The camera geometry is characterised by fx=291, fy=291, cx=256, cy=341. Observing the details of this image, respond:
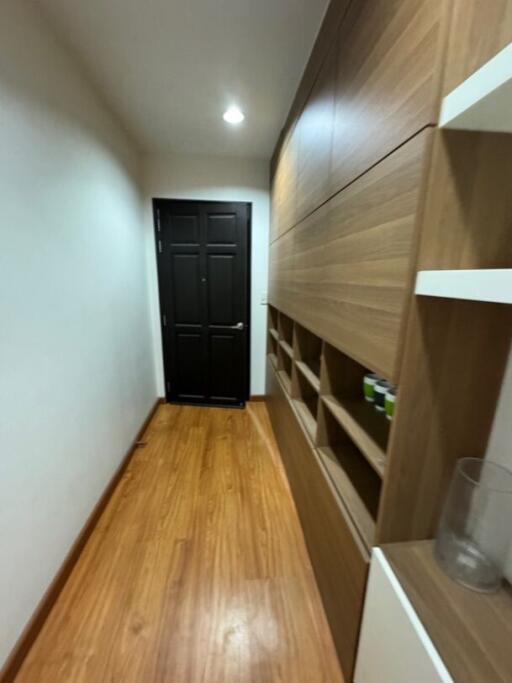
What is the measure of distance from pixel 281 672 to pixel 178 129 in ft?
10.5

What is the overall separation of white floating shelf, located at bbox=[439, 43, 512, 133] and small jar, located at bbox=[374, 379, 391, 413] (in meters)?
0.81

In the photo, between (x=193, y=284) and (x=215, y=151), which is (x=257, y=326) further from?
(x=215, y=151)

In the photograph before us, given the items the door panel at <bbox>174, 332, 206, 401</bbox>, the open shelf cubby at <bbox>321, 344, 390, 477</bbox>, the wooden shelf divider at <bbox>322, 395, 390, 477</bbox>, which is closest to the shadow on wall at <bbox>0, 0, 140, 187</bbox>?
the open shelf cubby at <bbox>321, 344, 390, 477</bbox>

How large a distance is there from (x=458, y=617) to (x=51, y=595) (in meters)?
1.58

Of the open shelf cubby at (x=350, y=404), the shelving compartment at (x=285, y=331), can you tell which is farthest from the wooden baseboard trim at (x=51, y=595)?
the shelving compartment at (x=285, y=331)

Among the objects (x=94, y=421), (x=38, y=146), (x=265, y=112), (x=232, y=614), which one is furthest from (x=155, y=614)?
(x=265, y=112)

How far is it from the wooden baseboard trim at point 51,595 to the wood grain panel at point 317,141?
208 centimetres

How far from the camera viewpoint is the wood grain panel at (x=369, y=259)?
687 millimetres

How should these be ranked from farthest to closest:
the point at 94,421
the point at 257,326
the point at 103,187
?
the point at 257,326, the point at 103,187, the point at 94,421

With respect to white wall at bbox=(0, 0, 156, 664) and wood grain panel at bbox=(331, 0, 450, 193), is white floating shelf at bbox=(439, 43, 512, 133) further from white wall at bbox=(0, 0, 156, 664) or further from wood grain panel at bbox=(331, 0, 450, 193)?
white wall at bbox=(0, 0, 156, 664)

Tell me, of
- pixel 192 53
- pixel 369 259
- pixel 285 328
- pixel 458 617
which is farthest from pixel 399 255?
pixel 285 328

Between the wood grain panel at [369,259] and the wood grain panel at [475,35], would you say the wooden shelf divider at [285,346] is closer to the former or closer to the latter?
the wood grain panel at [369,259]

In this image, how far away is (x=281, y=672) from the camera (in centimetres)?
110

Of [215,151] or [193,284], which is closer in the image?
[215,151]
